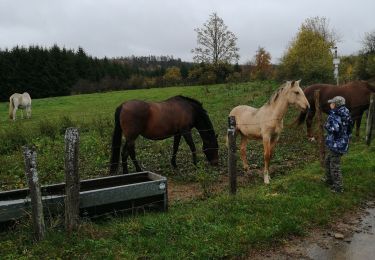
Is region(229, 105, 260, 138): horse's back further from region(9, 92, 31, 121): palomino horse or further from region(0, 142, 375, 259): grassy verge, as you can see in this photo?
region(9, 92, 31, 121): palomino horse

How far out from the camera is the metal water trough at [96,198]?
17.1ft

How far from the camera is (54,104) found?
31.1 metres

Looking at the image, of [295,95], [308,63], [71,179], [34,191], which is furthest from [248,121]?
[308,63]

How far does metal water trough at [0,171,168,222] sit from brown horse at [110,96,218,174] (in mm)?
2251

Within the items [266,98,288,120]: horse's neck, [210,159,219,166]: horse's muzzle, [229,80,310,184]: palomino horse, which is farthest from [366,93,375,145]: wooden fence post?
[210,159,219,166]: horse's muzzle

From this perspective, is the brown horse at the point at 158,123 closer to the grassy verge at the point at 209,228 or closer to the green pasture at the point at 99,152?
the green pasture at the point at 99,152

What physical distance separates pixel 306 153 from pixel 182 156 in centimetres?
349

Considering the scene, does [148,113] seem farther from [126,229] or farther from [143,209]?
[126,229]

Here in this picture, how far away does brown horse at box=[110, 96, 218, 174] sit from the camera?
29.6 feet

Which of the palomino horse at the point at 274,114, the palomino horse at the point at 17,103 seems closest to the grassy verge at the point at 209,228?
the palomino horse at the point at 274,114

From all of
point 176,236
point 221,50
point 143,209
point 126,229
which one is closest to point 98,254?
point 126,229

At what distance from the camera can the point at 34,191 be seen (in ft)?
16.0

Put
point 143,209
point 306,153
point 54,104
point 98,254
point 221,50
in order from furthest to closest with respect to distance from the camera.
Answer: point 221,50, point 54,104, point 306,153, point 143,209, point 98,254

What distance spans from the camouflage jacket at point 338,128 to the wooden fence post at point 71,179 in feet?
14.7
